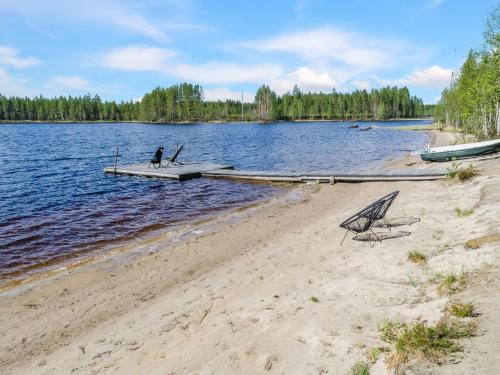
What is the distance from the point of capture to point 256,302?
7.00 metres

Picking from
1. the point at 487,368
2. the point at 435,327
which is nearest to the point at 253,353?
the point at 435,327

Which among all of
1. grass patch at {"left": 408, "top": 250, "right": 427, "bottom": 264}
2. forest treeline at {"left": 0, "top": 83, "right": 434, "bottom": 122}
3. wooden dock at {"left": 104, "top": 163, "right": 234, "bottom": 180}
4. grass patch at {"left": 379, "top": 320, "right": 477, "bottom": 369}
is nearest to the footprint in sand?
grass patch at {"left": 379, "top": 320, "right": 477, "bottom": 369}

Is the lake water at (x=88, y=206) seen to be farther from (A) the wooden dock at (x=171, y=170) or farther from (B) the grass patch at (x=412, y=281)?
(B) the grass patch at (x=412, y=281)

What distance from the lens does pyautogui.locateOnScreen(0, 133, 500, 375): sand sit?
5094 millimetres

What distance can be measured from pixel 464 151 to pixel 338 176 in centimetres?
879

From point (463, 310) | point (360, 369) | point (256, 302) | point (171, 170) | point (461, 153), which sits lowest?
point (256, 302)

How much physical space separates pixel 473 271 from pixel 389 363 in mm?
3274

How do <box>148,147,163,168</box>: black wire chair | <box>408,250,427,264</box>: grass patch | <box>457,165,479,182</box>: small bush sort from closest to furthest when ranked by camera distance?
<box>408,250,427,264</box>: grass patch < <box>457,165,479,182</box>: small bush < <box>148,147,163,168</box>: black wire chair

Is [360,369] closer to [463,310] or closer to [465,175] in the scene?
[463,310]

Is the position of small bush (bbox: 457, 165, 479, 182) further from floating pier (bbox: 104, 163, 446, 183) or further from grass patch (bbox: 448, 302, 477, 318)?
grass patch (bbox: 448, 302, 477, 318)

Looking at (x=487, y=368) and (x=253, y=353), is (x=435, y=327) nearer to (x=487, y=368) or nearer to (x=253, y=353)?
(x=487, y=368)

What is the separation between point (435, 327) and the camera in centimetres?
465

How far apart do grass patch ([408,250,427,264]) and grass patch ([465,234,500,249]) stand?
919 millimetres

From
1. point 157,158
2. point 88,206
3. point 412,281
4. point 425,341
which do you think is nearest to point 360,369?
point 425,341
